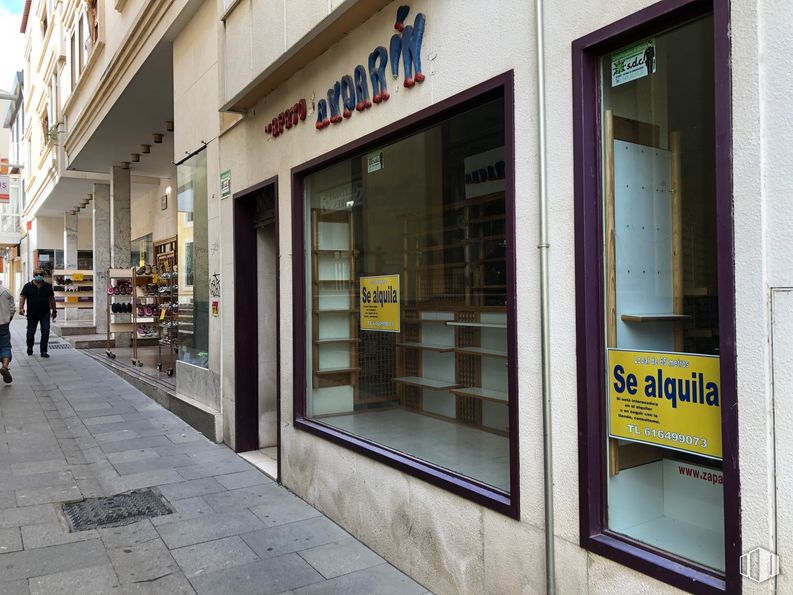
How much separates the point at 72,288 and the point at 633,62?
21.7 meters

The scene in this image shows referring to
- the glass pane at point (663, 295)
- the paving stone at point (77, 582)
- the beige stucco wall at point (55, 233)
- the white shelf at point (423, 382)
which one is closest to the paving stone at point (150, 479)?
the paving stone at point (77, 582)

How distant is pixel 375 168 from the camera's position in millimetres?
4773

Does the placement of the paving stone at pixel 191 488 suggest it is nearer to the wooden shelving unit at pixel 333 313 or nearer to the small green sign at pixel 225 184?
the wooden shelving unit at pixel 333 313

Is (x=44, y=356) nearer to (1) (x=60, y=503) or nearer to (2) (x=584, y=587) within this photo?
(1) (x=60, y=503)

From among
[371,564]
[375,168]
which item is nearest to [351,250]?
[375,168]

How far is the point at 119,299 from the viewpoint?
1380cm

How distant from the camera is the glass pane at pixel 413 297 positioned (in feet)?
13.7

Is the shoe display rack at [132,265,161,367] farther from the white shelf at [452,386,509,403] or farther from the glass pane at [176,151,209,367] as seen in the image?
the white shelf at [452,386,509,403]

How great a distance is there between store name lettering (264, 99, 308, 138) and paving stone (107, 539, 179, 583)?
345cm

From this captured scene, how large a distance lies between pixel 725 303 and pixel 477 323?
8.41 ft

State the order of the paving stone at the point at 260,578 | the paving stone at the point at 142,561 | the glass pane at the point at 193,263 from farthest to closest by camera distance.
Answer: the glass pane at the point at 193,263 → the paving stone at the point at 142,561 → the paving stone at the point at 260,578

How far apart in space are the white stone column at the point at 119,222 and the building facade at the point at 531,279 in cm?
1086

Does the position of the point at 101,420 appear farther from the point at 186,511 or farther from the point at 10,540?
the point at 10,540

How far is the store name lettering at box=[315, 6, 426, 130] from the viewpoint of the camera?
382 centimetres
